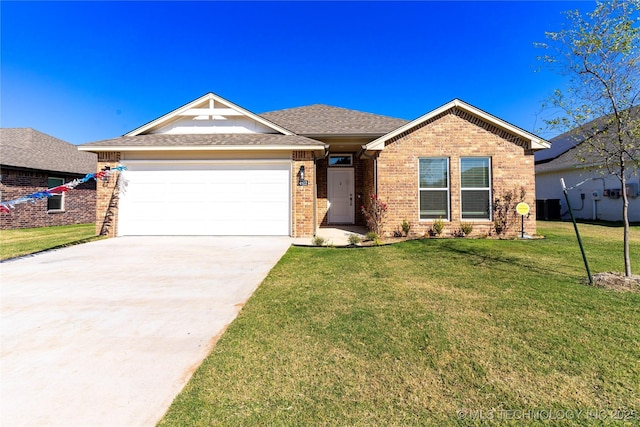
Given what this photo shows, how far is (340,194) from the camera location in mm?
13008

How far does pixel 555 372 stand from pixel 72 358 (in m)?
4.10

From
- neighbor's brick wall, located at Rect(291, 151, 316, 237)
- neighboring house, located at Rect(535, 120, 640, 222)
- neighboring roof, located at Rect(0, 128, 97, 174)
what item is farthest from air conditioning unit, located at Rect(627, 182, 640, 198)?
neighboring roof, located at Rect(0, 128, 97, 174)

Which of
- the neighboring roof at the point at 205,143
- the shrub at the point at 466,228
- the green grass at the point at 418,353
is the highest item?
the neighboring roof at the point at 205,143

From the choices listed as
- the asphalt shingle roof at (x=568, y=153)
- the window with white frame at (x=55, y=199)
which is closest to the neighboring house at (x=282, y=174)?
the asphalt shingle roof at (x=568, y=153)

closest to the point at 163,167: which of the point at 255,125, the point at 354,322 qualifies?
the point at 255,125

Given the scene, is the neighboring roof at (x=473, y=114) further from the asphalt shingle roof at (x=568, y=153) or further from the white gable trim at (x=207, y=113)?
the white gable trim at (x=207, y=113)

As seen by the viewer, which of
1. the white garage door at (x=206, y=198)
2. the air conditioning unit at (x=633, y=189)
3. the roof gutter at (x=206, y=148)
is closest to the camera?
the roof gutter at (x=206, y=148)

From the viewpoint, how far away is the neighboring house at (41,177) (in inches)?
512

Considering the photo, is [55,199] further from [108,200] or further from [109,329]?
[109,329]

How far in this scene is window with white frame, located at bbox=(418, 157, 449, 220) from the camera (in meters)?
9.73

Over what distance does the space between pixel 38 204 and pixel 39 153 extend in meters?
3.42

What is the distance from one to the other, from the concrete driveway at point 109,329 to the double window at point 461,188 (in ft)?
18.9

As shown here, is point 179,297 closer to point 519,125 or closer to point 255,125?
point 255,125

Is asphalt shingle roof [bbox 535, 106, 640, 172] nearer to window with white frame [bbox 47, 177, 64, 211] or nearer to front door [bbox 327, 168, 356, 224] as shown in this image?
front door [bbox 327, 168, 356, 224]
